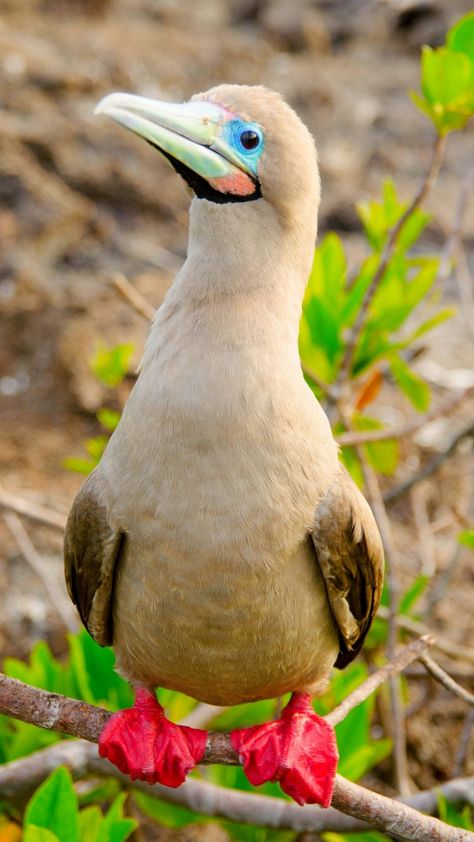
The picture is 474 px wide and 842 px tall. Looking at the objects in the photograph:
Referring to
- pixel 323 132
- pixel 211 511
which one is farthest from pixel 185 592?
pixel 323 132

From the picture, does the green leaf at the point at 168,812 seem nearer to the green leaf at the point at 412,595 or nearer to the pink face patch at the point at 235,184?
the green leaf at the point at 412,595

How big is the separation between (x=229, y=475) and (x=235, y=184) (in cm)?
62

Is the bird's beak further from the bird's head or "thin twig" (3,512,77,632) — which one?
"thin twig" (3,512,77,632)

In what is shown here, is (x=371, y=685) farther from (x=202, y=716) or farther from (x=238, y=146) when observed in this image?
(x=238, y=146)

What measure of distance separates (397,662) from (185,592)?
1.93ft

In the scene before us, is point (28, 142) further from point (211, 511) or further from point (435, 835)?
point (435, 835)

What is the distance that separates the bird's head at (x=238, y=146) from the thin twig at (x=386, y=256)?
0.83 metres

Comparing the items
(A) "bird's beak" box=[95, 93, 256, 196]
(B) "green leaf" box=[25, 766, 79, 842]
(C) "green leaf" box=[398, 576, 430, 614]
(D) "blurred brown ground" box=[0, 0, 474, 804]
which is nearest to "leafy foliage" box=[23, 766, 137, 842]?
(B) "green leaf" box=[25, 766, 79, 842]

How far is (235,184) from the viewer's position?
2316 mm

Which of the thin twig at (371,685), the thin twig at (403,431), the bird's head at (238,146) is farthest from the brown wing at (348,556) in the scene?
the thin twig at (403,431)

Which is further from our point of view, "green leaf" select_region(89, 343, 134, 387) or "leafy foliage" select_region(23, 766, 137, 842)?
"green leaf" select_region(89, 343, 134, 387)

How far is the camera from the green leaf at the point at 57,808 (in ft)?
8.69

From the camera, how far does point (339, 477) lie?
99.0 inches

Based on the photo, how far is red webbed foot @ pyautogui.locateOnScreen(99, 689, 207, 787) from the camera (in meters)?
2.55
